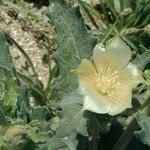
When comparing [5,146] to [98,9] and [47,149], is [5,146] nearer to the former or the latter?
[47,149]

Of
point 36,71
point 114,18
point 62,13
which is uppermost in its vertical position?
point 62,13

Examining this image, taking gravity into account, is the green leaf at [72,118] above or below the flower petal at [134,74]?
below

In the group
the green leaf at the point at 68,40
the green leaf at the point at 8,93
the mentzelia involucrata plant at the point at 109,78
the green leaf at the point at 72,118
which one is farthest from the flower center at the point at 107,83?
the green leaf at the point at 8,93

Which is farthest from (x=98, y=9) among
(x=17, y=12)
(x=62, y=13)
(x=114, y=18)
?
(x=62, y=13)

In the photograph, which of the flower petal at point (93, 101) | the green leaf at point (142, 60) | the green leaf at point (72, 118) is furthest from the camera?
the green leaf at point (142, 60)

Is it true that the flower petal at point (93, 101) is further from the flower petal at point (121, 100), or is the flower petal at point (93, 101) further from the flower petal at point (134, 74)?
the flower petal at point (134, 74)

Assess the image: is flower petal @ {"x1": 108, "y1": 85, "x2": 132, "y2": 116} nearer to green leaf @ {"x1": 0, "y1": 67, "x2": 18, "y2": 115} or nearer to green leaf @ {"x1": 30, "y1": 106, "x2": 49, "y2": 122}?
green leaf @ {"x1": 30, "y1": 106, "x2": 49, "y2": 122}

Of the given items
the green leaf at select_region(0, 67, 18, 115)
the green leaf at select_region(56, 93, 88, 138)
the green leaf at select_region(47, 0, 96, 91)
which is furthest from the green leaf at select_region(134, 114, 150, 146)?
the green leaf at select_region(0, 67, 18, 115)
